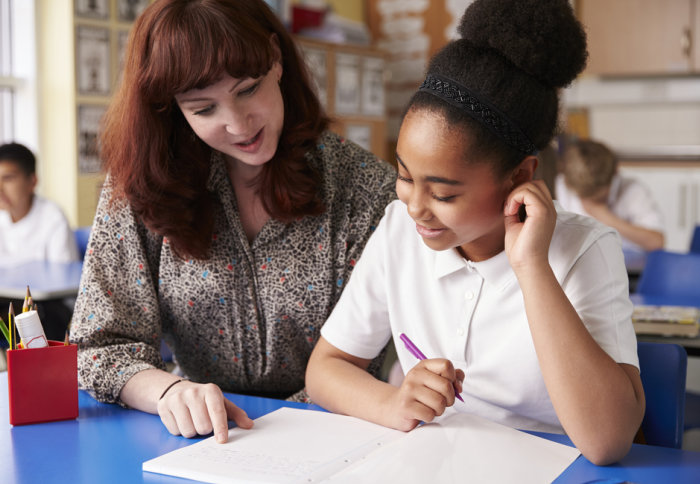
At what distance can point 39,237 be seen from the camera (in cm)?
357

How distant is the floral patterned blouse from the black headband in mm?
515

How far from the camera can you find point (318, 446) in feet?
3.25

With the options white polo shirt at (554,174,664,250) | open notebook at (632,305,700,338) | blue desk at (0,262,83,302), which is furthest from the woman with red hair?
white polo shirt at (554,174,664,250)

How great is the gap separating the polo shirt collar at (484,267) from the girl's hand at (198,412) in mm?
376

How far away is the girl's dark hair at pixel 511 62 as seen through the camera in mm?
1015

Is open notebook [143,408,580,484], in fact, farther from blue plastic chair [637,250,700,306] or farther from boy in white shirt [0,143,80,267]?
boy in white shirt [0,143,80,267]

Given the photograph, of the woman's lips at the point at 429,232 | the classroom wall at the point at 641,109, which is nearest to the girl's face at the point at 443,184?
the woman's lips at the point at 429,232

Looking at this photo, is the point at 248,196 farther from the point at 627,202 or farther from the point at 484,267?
the point at 627,202

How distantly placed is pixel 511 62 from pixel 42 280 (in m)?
2.28

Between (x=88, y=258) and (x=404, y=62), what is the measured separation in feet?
16.6

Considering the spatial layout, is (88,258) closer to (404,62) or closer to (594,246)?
(594,246)

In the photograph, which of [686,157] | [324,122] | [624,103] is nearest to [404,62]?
[624,103]

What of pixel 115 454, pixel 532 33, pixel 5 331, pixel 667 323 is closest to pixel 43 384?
pixel 5 331

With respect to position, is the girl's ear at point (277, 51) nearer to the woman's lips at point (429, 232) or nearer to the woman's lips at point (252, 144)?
the woman's lips at point (252, 144)
